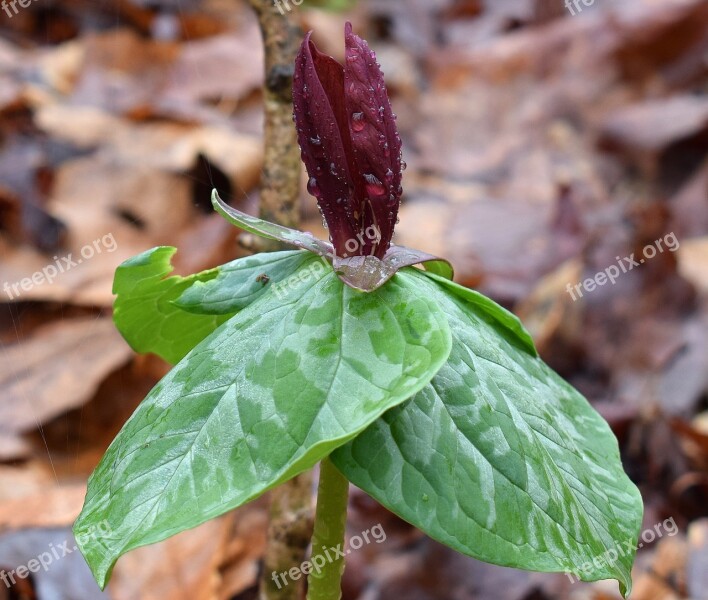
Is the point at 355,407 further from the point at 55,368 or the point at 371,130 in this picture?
the point at 55,368

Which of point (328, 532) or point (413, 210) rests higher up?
point (328, 532)

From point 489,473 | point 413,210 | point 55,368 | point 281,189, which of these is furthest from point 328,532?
point 413,210

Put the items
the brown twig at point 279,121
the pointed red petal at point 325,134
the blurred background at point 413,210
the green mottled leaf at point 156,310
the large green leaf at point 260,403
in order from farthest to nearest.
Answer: the blurred background at point 413,210 → the brown twig at point 279,121 → the green mottled leaf at point 156,310 → the pointed red petal at point 325,134 → the large green leaf at point 260,403

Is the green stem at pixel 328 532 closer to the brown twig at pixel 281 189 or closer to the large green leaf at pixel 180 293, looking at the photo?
the large green leaf at pixel 180 293

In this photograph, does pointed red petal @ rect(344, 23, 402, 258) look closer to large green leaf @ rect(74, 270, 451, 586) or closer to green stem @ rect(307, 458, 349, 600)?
large green leaf @ rect(74, 270, 451, 586)

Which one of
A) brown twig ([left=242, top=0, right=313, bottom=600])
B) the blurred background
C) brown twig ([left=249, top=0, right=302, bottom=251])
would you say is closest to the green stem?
brown twig ([left=242, top=0, right=313, bottom=600])

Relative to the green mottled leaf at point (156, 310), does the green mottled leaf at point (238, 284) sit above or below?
above

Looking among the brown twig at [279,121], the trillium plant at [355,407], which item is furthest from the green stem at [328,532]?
the brown twig at [279,121]
